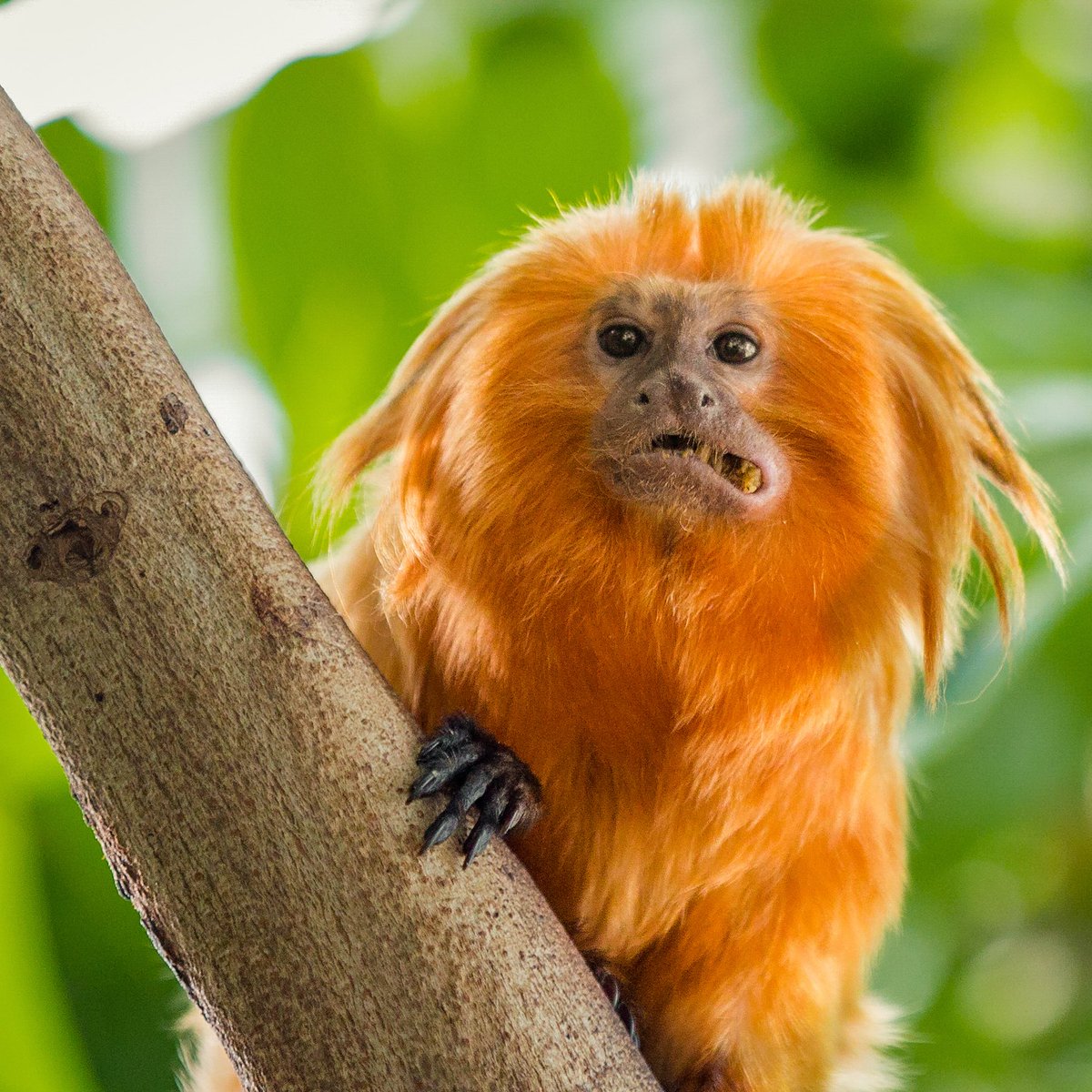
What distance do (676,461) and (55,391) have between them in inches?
27.7

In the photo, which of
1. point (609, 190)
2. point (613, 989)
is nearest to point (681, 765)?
point (613, 989)

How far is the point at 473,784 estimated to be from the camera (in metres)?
1.32

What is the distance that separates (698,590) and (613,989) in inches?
22.8

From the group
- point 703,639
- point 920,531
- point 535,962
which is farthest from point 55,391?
point 920,531

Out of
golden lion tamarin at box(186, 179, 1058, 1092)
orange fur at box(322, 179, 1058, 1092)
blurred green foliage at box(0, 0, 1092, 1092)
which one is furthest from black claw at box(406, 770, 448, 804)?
blurred green foliage at box(0, 0, 1092, 1092)

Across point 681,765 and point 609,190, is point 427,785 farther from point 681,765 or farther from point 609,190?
point 609,190

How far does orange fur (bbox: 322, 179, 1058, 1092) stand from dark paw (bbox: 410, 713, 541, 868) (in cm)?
13

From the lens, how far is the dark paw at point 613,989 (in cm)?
178

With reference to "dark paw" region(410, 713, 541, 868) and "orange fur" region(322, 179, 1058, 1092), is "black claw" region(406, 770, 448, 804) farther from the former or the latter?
"orange fur" region(322, 179, 1058, 1092)

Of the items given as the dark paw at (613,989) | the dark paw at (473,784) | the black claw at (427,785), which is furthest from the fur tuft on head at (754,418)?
the dark paw at (613,989)

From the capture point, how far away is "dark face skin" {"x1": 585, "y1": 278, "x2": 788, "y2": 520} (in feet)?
5.12

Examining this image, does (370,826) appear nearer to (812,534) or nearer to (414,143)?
(812,534)

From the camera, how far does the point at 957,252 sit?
2686 millimetres

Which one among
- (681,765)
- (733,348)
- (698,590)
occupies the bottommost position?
(681,765)
